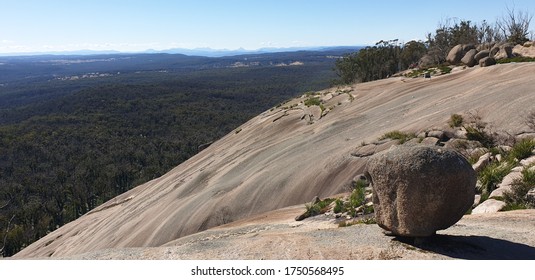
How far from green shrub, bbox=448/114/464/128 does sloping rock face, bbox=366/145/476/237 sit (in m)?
10.9

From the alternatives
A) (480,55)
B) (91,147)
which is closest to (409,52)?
(480,55)

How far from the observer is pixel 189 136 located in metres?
119

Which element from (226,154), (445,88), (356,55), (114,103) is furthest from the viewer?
(114,103)

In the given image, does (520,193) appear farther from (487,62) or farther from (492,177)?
(487,62)

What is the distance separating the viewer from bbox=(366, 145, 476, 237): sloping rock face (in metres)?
7.49

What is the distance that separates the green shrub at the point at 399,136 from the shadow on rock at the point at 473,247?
10146mm

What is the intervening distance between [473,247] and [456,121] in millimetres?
11191

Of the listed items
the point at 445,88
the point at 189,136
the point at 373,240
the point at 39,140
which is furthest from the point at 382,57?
the point at 39,140

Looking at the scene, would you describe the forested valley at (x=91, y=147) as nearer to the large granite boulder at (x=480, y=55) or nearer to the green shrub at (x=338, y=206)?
the green shrub at (x=338, y=206)

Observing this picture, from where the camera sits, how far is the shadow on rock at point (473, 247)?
7.61 metres

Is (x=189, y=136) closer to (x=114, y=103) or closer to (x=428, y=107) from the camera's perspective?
(x=114, y=103)

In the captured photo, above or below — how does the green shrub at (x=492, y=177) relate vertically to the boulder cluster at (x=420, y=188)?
below

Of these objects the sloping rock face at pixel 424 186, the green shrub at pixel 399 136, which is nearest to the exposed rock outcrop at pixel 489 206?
the sloping rock face at pixel 424 186
